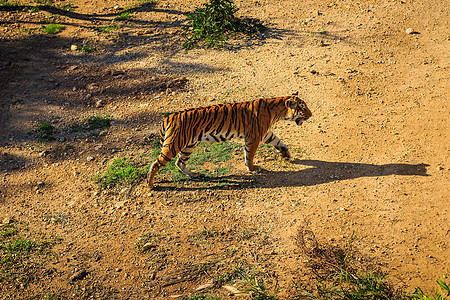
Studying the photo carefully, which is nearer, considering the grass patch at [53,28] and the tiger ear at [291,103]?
the tiger ear at [291,103]

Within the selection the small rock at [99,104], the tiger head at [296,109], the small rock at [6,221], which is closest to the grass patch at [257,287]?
the tiger head at [296,109]


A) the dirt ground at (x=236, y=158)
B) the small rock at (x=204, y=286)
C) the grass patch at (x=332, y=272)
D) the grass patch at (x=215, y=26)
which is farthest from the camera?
the grass patch at (x=215, y=26)

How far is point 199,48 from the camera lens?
36.1ft

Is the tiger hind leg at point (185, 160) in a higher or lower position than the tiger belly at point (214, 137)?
lower

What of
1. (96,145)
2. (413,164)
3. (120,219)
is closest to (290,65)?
(413,164)

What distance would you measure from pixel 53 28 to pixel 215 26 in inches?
188

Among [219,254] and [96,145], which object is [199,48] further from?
[219,254]

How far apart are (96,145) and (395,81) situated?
6.38 m

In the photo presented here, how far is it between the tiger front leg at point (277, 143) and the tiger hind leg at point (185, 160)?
4.24ft

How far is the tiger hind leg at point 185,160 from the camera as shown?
7066mm

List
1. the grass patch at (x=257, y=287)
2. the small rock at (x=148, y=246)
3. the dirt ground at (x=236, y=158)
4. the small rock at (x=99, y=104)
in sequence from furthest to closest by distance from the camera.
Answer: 1. the small rock at (x=99, y=104)
2. the small rock at (x=148, y=246)
3. the dirt ground at (x=236, y=158)
4. the grass patch at (x=257, y=287)

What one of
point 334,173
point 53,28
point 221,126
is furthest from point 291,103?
point 53,28

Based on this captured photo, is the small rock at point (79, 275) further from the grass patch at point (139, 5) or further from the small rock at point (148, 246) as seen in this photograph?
the grass patch at point (139, 5)

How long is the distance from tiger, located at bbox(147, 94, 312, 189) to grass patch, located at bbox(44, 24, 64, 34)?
7300 mm
